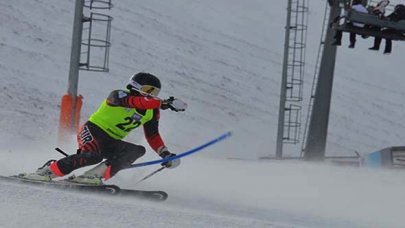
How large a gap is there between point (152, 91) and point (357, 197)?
13.1 feet

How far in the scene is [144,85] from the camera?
321 inches

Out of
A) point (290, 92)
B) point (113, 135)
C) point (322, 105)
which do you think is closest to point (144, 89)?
point (113, 135)

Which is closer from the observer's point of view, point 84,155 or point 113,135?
point 84,155

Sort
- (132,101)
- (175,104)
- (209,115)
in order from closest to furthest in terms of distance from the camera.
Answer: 1. (175,104)
2. (132,101)
3. (209,115)

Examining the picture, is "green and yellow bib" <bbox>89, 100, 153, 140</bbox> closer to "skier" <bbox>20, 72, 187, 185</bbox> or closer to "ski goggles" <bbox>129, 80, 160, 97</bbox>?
"skier" <bbox>20, 72, 187, 185</bbox>

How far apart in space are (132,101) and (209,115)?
20011 mm

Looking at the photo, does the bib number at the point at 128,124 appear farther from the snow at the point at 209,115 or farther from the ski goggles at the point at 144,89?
the snow at the point at 209,115

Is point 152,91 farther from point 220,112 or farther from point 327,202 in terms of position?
point 220,112

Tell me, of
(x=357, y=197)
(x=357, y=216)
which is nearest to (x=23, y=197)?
(x=357, y=216)

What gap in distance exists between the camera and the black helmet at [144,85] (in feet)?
26.8

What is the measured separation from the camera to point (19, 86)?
942 inches

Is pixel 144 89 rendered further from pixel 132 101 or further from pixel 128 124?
pixel 128 124

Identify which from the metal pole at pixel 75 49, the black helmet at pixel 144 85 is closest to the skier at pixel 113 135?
the black helmet at pixel 144 85

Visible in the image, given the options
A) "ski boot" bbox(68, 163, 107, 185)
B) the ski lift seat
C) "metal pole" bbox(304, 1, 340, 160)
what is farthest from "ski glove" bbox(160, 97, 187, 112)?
"metal pole" bbox(304, 1, 340, 160)
